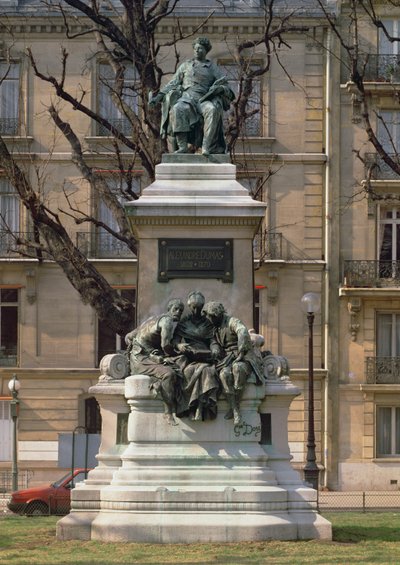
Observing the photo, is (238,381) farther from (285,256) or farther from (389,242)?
(389,242)

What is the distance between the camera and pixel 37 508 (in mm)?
36906

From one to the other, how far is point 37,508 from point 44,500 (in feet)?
0.81

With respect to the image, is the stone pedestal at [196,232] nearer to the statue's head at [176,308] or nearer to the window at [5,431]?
the statue's head at [176,308]

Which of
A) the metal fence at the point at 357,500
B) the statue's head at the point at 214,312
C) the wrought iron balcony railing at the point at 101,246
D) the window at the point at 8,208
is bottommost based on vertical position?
the metal fence at the point at 357,500

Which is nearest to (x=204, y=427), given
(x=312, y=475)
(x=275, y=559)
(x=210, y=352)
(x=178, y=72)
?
(x=210, y=352)

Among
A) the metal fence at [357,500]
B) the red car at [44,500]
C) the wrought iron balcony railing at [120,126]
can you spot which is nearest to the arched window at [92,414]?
the wrought iron balcony railing at [120,126]

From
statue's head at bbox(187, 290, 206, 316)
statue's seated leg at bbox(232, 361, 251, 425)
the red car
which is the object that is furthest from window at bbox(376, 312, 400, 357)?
statue's seated leg at bbox(232, 361, 251, 425)

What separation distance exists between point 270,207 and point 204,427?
29649 mm

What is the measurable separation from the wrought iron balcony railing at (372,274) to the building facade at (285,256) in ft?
0.13

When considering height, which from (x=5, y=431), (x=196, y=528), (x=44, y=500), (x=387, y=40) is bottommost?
(x=44, y=500)

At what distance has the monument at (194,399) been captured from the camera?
22.2 meters

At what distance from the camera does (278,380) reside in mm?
23156

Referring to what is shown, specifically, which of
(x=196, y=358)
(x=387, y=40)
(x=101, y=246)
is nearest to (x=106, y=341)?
(x=101, y=246)

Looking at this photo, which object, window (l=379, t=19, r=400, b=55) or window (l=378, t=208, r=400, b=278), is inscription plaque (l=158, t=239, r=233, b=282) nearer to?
window (l=378, t=208, r=400, b=278)
